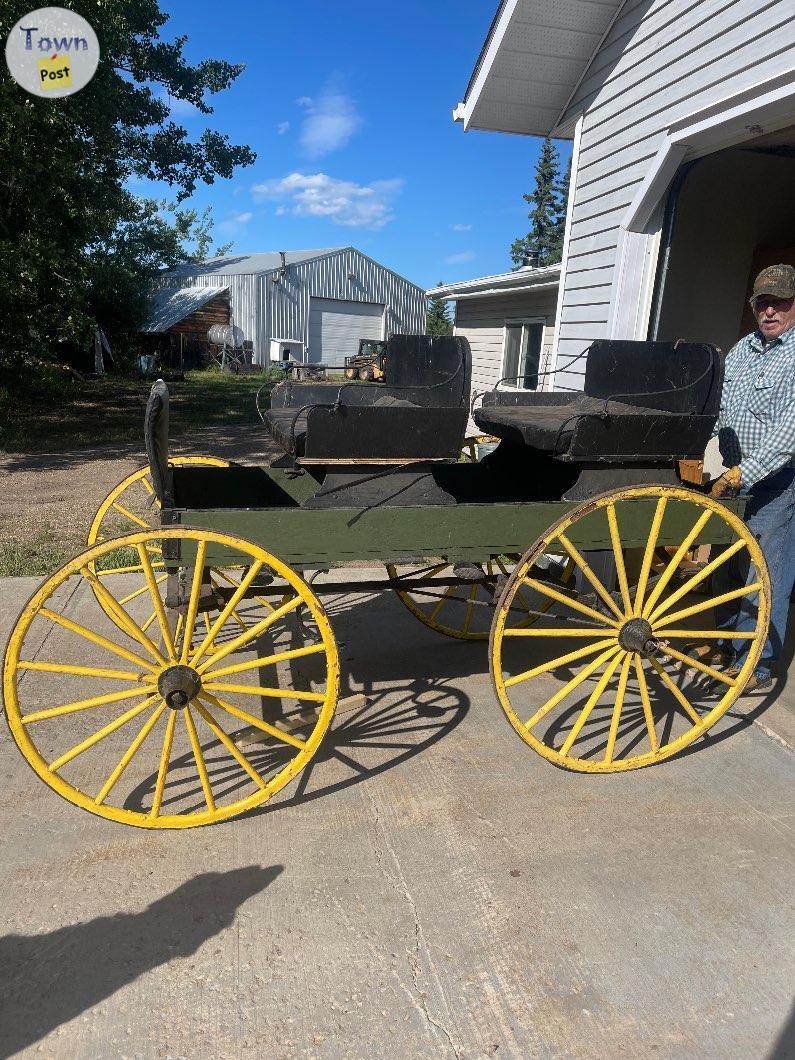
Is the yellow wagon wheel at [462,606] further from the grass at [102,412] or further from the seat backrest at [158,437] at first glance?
the grass at [102,412]

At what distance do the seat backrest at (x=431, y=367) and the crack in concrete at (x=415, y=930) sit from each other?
1.90 m

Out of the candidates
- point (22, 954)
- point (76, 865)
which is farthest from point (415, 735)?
point (22, 954)

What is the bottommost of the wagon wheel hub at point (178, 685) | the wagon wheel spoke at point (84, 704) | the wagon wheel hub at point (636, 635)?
the wagon wheel spoke at point (84, 704)

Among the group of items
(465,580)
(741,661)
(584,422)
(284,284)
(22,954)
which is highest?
(284,284)

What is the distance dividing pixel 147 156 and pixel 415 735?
22.0 metres

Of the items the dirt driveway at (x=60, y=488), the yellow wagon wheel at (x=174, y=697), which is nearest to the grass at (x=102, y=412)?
the dirt driveway at (x=60, y=488)

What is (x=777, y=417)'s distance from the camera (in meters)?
3.34

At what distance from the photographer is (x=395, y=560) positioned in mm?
2867

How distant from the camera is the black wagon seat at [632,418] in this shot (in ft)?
9.84

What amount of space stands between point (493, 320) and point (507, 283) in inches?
89.8

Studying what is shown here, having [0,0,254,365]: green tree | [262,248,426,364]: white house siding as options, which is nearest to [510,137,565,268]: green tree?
[262,248,426,364]: white house siding

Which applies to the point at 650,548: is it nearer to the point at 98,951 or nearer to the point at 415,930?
the point at 415,930

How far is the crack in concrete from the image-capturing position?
1934 mm

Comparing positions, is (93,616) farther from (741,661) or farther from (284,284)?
(284,284)
